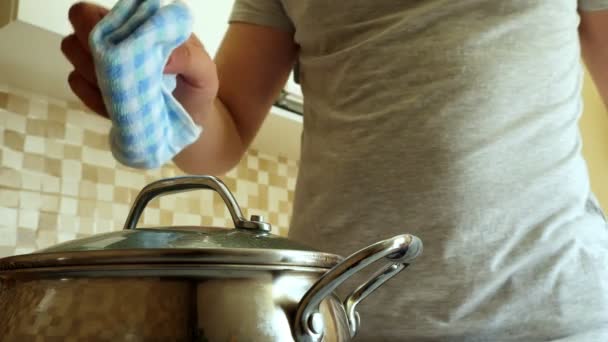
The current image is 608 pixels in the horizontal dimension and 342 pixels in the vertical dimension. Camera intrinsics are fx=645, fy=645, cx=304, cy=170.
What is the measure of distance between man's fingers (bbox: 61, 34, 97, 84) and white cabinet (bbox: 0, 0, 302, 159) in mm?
419

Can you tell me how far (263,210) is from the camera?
1407 millimetres

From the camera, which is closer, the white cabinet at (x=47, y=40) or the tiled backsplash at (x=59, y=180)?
the white cabinet at (x=47, y=40)

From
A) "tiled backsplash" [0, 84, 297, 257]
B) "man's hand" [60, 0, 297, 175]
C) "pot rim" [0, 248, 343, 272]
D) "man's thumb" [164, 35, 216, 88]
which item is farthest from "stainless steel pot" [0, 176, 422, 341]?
"tiled backsplash" [0, 84, 297, 257]

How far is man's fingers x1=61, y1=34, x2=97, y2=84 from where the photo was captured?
41 cm

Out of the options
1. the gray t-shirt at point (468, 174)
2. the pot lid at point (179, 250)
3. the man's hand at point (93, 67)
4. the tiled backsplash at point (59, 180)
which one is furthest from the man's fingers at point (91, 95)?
the tiled backsplash at point (59, 180)

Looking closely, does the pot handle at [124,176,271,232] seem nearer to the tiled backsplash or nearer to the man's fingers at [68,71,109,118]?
the man's fingers at [68,71,109,118]

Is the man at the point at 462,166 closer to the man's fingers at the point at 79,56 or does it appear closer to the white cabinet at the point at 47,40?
the man's fingers at the point at 79,56

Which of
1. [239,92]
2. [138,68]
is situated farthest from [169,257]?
[239,92]

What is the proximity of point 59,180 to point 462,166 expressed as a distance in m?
0.76

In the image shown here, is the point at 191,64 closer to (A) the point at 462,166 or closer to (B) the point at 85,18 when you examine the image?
(B) the point at 85,18

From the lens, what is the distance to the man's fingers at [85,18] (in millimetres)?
385

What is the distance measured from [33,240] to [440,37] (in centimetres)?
76

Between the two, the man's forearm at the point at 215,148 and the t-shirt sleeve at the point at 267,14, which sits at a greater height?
the t-shirt sleeve at the point at 267,14

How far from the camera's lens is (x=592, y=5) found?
0.60m
